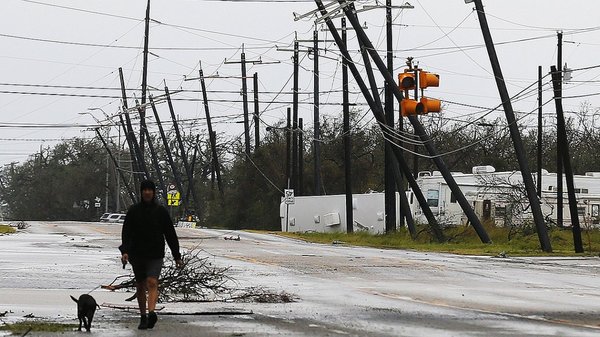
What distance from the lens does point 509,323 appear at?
12.7 m

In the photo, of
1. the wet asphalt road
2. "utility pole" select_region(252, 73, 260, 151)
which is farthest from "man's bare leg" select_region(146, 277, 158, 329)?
"utility pole" select_region(252, 73, 260, 151)

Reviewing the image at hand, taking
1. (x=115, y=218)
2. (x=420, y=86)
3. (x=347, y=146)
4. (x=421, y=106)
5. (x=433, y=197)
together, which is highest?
(x=347, y=146)

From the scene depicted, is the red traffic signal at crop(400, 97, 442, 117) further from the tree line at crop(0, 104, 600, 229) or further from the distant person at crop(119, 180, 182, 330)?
the tree line at crop(0, 104, 600, 229)

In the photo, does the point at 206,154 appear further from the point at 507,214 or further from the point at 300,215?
the point at 507,214

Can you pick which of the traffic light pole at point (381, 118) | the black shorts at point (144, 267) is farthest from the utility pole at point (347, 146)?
the black shorts at point (144, 267)

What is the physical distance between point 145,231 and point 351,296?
5.16 meters

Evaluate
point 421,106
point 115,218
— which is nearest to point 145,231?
point 421,106

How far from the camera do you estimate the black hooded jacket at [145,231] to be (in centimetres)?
1221

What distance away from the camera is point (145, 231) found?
12.2 metres

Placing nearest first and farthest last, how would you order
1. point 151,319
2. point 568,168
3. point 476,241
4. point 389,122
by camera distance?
point 151,319 → point 568,168 → point 476,241 → point 389,122

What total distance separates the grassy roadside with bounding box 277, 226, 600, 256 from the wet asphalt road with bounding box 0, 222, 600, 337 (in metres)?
7.12

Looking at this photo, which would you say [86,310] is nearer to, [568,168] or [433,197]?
[568,168]

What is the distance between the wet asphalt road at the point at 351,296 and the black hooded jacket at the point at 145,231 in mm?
828

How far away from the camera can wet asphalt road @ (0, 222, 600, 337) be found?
39.6 ft
